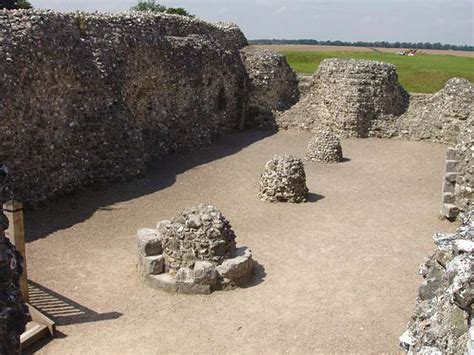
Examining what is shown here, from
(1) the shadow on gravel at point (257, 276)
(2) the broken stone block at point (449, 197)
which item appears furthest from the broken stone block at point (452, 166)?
(1) the shadow on gravel at point (257, 276)

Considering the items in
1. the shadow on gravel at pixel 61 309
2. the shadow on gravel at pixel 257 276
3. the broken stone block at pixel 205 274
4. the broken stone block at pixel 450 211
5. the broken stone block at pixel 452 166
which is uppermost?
the broken stone block at pixel 452 166

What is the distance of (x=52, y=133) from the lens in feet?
43.8

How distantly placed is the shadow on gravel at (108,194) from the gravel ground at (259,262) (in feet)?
0.15

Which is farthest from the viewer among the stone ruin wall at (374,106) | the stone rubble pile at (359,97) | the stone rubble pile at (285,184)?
the stone rubble pile at (359,97)

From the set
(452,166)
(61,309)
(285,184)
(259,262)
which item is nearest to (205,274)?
(259,262)

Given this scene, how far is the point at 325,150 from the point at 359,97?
4.52 metres

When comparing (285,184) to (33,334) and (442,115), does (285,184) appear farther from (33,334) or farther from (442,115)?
(442,115)

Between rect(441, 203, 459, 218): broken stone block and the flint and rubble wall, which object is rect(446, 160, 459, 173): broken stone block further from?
the flint and rubble wall

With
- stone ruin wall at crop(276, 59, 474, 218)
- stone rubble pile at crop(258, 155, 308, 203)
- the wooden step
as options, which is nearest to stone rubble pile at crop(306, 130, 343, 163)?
stone ruin wall at crop(276, 59, 474, 218)

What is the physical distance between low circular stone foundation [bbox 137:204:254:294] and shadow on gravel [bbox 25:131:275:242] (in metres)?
3.23

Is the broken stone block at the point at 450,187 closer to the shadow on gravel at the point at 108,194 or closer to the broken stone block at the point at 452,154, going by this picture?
the broken stone block at the point at 452,154

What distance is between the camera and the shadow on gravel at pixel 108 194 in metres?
11.9

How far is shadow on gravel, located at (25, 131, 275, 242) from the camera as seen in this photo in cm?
1191

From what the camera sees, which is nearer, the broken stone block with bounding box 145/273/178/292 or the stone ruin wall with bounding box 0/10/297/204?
the broken stone block with bounding box 145/273/178/292
